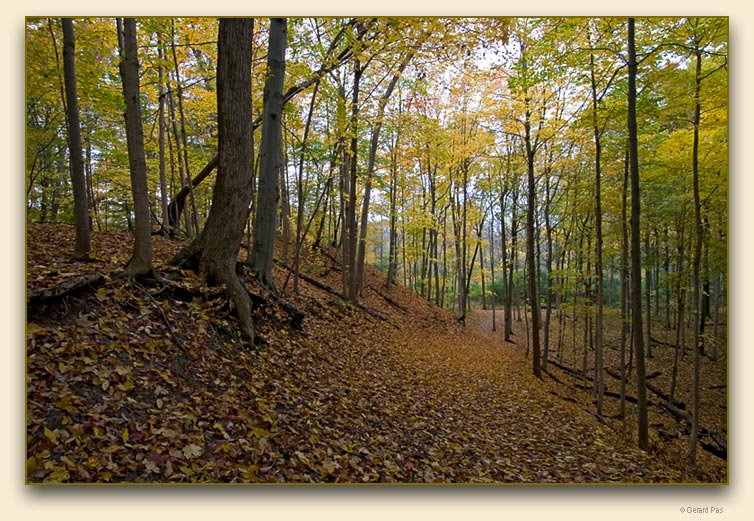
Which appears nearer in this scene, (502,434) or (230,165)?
(230,165)

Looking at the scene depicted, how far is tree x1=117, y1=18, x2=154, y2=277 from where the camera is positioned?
3.49 m

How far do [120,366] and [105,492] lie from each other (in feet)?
2.66

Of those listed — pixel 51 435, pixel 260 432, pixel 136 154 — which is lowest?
pixel 260 432

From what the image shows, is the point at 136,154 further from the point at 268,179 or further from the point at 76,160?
the point at 268,179

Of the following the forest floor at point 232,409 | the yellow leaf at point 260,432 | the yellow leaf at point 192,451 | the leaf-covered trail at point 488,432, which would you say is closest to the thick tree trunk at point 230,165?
the forest floor at point 232,409

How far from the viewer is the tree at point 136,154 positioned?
11.4 ft

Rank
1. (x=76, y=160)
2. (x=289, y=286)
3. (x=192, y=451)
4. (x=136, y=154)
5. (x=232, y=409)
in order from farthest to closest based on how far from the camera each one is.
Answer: (x=289, y=286) < (x=76, y=160) < (x=136, y=154) < (x=232, y=409) < (x=192, y=451)

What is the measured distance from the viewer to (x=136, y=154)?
354cm

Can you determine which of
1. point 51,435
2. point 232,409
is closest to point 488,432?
point 232,409

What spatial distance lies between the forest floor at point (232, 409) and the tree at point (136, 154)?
Result: 11.0 inches

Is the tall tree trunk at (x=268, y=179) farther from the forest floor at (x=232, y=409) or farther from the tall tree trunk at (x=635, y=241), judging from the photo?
the tall tree trunk at (x=635, y=241)

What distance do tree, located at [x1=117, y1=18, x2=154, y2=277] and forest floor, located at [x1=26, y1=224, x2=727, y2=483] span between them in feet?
0.92

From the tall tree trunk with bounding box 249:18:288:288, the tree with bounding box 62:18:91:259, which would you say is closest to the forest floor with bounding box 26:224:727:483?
the tree with bounding box 62:18:91:259

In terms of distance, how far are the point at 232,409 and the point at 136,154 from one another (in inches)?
106
